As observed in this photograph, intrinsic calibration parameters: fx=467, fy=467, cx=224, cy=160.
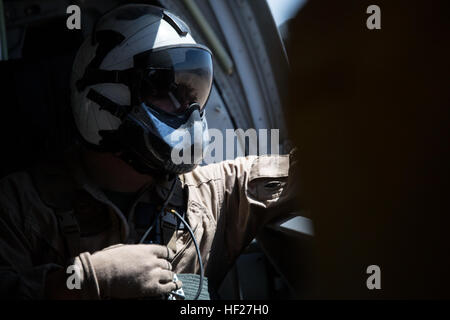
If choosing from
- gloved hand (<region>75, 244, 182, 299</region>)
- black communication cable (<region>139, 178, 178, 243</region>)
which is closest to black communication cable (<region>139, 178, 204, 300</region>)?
black communication cable (<region>139, 178, 178, 243</region>)

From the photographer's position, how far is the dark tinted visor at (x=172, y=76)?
4.68 ft

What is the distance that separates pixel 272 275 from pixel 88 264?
45.0 inches

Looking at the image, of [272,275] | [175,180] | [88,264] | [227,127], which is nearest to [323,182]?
[88,264]

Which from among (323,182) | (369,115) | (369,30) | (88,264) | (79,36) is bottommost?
(88,264)

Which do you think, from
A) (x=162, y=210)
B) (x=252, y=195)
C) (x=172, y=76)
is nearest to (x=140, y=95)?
(x=172, y=76)

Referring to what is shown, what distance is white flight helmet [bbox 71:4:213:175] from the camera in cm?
141

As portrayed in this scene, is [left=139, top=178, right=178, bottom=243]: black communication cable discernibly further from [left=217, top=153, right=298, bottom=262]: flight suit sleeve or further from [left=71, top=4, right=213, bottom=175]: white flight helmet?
[left=217, top=153, right=298, bottom=262]: flight suit sleeve

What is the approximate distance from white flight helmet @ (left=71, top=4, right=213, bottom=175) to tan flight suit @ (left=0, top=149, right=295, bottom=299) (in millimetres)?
154

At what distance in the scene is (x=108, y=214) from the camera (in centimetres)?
143

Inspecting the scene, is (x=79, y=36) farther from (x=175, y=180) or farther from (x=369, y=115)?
(x=369, y=115)

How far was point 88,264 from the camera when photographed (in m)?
1.15

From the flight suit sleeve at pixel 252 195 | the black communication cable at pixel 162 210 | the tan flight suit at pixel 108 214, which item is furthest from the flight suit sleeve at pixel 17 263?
the flight suit sleeve at pixel 252 195

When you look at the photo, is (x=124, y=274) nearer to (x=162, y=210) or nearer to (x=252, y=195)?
(x=162, y=210)

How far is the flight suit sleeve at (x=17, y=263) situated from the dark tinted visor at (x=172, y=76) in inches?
19.9
